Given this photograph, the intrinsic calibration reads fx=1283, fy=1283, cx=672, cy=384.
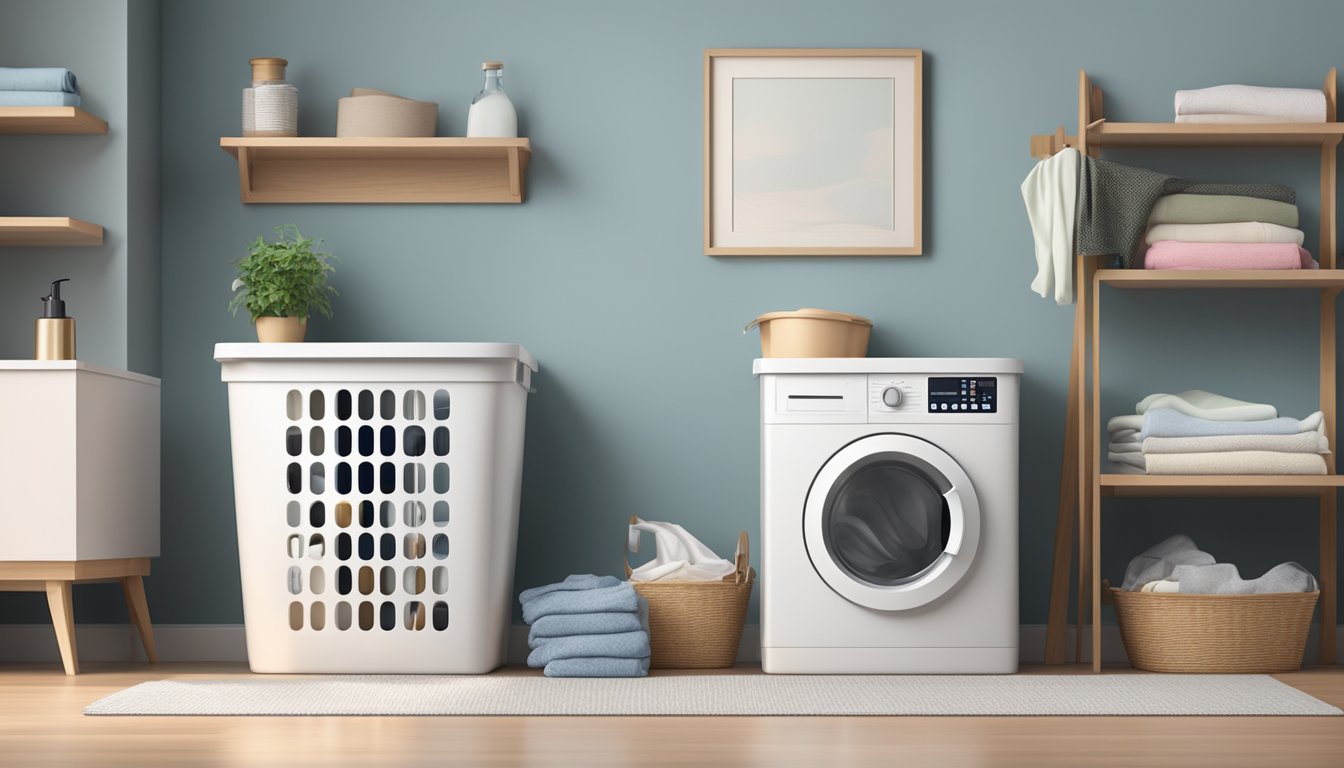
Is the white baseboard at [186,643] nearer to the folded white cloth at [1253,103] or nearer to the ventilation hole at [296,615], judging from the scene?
the ventilation hole at [296,615]

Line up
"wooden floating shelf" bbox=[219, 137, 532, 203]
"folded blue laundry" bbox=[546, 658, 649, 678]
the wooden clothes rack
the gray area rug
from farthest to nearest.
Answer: "wooden floating shelf" bbox=[219, 137, 532, 203] → the wooden clothes rack → "folded blue laundry" bbox=[546, 658, 649, 678] → the gray area rug

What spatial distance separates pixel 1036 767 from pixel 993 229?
1.78m

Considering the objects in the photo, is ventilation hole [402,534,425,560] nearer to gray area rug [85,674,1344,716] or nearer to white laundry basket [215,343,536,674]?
white laundry basket [215,343,536,674]

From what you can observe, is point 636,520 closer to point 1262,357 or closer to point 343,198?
point 343,198

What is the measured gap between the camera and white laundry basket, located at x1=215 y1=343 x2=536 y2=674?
2.92m

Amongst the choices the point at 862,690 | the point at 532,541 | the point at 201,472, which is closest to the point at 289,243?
the point at 201,472

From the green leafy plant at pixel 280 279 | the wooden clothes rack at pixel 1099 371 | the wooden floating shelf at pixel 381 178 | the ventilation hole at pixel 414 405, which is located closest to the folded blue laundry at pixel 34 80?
the wooden floating shelf at pixel 381 178

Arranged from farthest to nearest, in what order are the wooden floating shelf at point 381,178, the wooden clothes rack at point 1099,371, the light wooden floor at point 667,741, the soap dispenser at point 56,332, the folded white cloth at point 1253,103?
1. the wooden floating shelf at point 381,178
2. the folded white cloth at point 1253,103
3. the wooden clothes rack at point 1099,371
4. the soap dispenser at point 56,332
5. the light wooden floor at point 667,741

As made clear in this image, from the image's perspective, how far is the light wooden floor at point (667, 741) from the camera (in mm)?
2006

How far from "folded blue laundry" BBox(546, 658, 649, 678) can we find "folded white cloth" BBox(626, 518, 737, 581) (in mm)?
262

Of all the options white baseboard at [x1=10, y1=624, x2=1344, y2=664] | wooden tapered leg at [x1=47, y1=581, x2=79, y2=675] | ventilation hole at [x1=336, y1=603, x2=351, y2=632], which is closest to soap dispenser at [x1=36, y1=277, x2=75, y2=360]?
wooden tapered leg at [x1=47, y1=581, x2=79, y2=675]

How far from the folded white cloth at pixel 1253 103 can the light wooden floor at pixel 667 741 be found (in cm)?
156

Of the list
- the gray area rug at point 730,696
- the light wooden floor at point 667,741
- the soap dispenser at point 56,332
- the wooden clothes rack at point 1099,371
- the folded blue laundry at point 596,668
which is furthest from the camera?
the wooden clothes rack at point 1099,371

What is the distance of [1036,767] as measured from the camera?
1942mm
